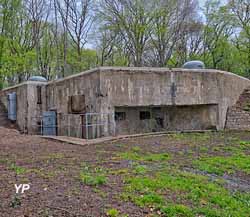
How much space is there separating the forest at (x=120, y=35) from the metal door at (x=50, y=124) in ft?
→ 38.6

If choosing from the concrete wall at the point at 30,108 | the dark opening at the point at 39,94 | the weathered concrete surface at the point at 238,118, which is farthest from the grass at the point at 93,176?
the dark opening at the point at 39,94

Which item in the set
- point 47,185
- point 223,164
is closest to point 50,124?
point 223,164

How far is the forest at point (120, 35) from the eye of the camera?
26.9 metres

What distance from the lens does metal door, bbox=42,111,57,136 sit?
15609mm

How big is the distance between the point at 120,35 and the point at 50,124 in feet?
50.8

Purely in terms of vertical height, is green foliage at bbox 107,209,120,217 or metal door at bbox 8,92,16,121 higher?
metal door at bbox 8,92,16,121

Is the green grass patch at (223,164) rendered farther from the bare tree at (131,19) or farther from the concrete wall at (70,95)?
the bare tree at (131,19)

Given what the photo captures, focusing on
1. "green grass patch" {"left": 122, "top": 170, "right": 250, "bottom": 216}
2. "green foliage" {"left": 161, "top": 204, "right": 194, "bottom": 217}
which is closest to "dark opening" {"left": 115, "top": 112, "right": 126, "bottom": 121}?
"green grass patch" {"left": 122, "top": 170, "right": 250, "bottom": 216}

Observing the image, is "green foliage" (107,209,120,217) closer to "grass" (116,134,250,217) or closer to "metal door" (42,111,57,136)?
"grass" (116,134,250,217)

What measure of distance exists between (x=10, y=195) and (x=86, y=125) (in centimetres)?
760

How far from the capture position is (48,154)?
826 cm

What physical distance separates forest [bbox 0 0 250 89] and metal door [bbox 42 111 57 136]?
11771 millimetres

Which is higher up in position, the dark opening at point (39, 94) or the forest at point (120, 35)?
the forest at point (120, 35)

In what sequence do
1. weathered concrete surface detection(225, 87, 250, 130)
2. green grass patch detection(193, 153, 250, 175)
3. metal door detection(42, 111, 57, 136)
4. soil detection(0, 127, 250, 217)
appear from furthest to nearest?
1. metal door detection(42, 111, 57, 136)
2. weathered concrete surface detection(225, 87, 250, 130)
3. green grass patch detection(193, 153, 250, 175)
4. soil detection(0, 127, 250, 217)
